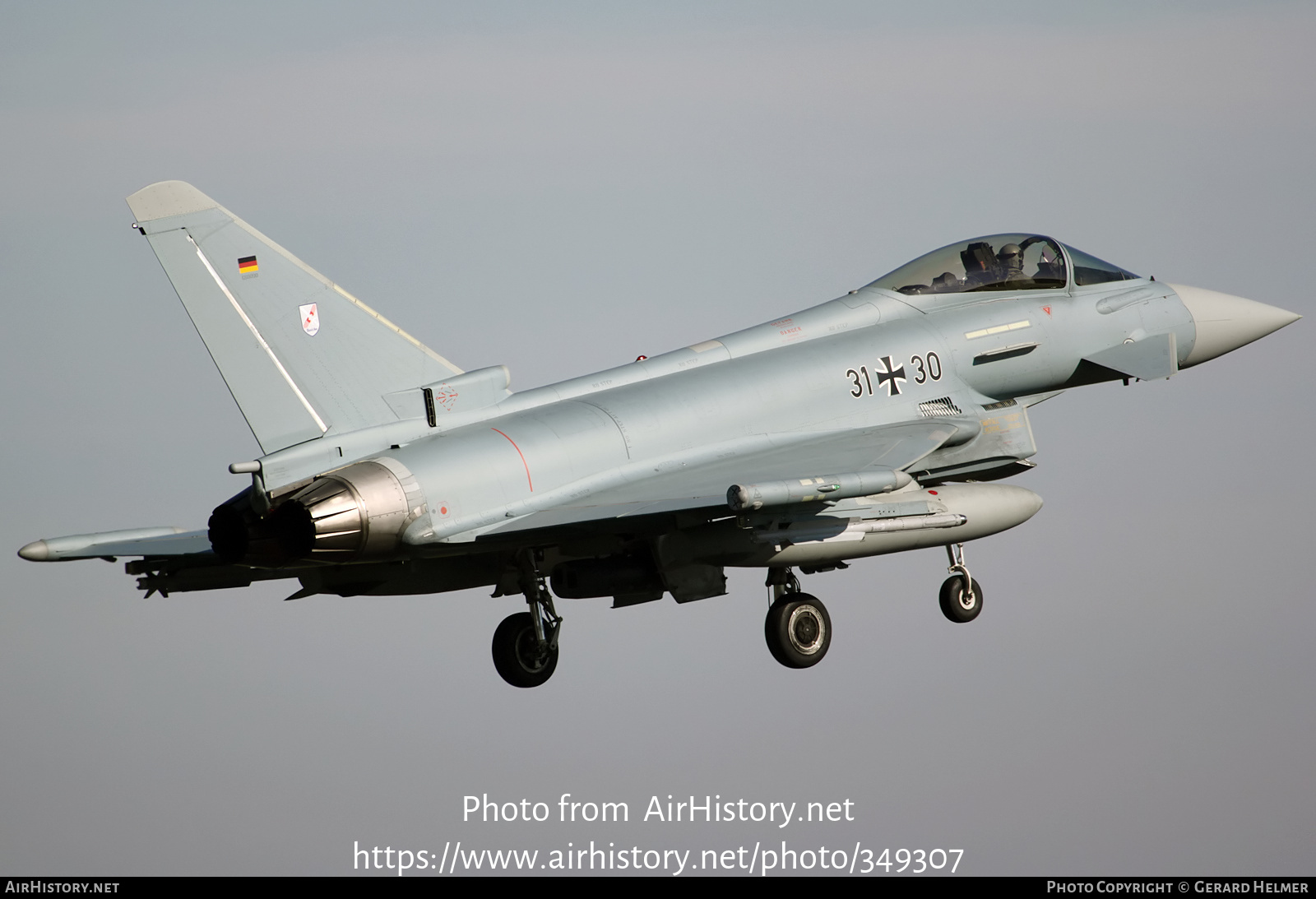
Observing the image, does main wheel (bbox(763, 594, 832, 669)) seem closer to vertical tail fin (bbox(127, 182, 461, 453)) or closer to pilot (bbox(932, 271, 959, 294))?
pilot (bbox(932, 271, 959, 294))

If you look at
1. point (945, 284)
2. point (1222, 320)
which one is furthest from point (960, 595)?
point (1222, 320)

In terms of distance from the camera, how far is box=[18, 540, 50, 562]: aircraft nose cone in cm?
1586

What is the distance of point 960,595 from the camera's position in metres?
18.4

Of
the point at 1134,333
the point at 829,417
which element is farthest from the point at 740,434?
the point at 1134,333

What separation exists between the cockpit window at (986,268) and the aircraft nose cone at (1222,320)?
65.0 inches

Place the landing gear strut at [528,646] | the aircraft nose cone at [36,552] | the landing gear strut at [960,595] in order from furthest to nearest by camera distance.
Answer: the landing gear strut at [960,595], the landing gear strut at [528,646], the aircraft nose cone at [36,552]

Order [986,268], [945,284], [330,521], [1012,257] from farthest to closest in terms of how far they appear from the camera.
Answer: [1012,257] → [986,268] → [945,284] → [330,521]

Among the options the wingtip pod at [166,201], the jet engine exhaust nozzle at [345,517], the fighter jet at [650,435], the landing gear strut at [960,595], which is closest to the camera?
the jet engine exhaust nozzle at [345,517]

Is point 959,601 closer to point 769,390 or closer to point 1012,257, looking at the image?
point 769,390

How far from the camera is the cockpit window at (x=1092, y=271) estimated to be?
62.7 feet

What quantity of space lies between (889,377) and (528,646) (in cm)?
464

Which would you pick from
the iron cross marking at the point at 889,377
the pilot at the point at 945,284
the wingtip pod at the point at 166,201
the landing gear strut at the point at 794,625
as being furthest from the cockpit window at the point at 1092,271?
the wingtip pod at the point at 166,201

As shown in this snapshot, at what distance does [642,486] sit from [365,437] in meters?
2.54

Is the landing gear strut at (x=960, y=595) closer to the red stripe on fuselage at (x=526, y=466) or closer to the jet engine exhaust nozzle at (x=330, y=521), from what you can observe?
the red stripe on fuselage at (x=526, y=466)
